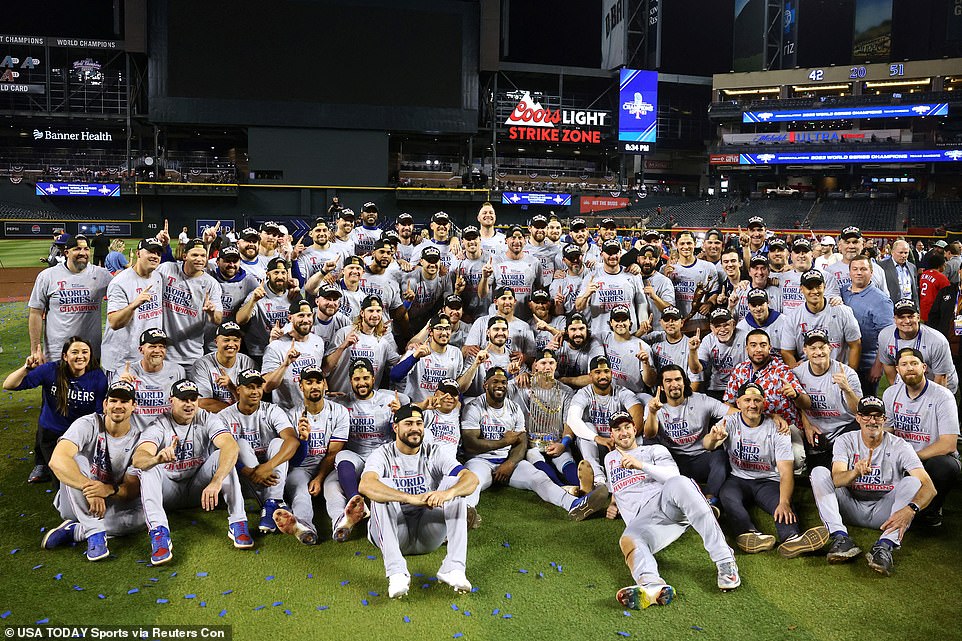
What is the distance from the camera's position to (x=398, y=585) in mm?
5566

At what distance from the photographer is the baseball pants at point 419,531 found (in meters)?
5.78

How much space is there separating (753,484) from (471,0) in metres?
35.4

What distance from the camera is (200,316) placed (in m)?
8.52

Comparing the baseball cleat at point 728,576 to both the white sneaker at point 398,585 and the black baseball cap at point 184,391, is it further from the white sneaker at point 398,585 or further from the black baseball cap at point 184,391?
the black baseball cap at point 184,391

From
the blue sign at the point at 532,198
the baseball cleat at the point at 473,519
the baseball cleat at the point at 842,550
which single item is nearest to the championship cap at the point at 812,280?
the baseball cleat at the point at 842,550

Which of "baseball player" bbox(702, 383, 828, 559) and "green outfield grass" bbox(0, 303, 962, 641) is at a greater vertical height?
"baseball player" bbox(702, 383, 828, 559)

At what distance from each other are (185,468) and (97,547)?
99 centimetres

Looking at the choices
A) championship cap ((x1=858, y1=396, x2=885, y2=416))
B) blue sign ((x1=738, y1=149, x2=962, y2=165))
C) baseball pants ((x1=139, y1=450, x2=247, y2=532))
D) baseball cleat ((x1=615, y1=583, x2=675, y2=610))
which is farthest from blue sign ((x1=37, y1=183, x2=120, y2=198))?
blue sign ((x1=738, y1=149, x2=962, y2=165))

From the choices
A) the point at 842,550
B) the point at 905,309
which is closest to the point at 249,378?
the point at 842,550

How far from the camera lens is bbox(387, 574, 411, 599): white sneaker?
554 centimetres

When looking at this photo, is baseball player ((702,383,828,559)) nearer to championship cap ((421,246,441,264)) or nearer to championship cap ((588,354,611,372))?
championship cap ((588,354,611,372))

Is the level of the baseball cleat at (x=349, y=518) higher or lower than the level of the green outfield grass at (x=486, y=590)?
higher

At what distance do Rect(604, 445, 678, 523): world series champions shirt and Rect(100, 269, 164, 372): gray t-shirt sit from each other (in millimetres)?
5116

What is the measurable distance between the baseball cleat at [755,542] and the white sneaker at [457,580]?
8.13ft
